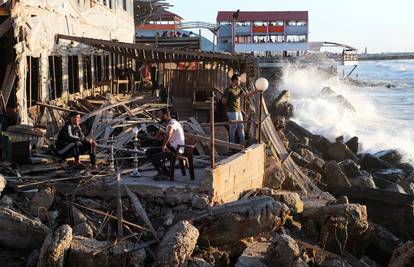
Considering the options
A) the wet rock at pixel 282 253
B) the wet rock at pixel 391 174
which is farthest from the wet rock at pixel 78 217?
the wet rock at pixel 391 174

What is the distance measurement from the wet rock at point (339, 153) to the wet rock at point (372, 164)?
0.61m

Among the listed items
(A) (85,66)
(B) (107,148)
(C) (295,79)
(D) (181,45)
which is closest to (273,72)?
(C) (295,79)

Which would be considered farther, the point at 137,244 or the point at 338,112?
the point at 338,112

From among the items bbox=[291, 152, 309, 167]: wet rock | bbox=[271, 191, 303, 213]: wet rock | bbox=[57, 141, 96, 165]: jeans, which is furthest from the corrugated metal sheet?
bbox=[271, 191, 303, 213]: wet rock

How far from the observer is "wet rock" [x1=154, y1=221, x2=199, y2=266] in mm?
7875

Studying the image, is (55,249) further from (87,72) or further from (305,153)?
(87,72)

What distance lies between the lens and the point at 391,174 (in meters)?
18.9

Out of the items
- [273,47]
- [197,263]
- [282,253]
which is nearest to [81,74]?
[197,263]

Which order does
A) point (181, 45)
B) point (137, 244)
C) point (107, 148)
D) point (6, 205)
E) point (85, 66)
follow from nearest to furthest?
point (137, 244) < point (6, 205) < point (107, 148) < point (85, 66) < point (181, 45)

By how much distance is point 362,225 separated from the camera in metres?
10.4

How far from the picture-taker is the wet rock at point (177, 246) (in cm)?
788

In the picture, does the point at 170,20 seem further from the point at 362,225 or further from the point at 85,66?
the point at 362,225

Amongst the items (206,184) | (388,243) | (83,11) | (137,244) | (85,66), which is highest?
(83,11)

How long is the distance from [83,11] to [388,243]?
42.5 feet
